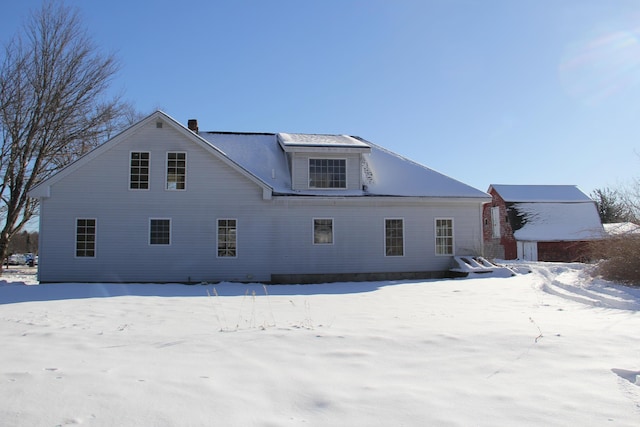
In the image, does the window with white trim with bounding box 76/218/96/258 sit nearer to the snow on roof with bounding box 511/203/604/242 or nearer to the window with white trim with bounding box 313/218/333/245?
the window with white trim with bounding box 313/218/333/245

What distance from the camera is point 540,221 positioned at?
3597cm

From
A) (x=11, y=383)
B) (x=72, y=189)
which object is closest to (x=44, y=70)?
(x=72, y=189)

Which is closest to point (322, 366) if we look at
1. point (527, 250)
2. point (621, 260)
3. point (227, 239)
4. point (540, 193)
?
point (621, 260)

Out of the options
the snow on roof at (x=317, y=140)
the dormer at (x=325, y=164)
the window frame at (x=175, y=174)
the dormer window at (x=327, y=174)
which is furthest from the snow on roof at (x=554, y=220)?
the window frame at (x=175, y=174)

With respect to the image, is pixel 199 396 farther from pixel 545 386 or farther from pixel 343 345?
pixel 545 386

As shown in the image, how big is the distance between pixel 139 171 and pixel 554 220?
30515 mm

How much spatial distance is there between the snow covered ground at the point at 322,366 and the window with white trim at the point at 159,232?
291 inches

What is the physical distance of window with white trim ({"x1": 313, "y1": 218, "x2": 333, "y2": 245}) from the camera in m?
18.0

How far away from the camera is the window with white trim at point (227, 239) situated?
1733cm

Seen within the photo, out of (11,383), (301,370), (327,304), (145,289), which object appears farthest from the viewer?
(145,289)

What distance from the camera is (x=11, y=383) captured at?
4.29 m

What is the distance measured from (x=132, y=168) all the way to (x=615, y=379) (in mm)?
16095

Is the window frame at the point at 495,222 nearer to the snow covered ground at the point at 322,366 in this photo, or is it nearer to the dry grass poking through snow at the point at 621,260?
the dry grass poking through snow at the point at 621,260

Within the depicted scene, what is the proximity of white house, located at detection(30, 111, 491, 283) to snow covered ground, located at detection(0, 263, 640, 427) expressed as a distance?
24.0 feet
